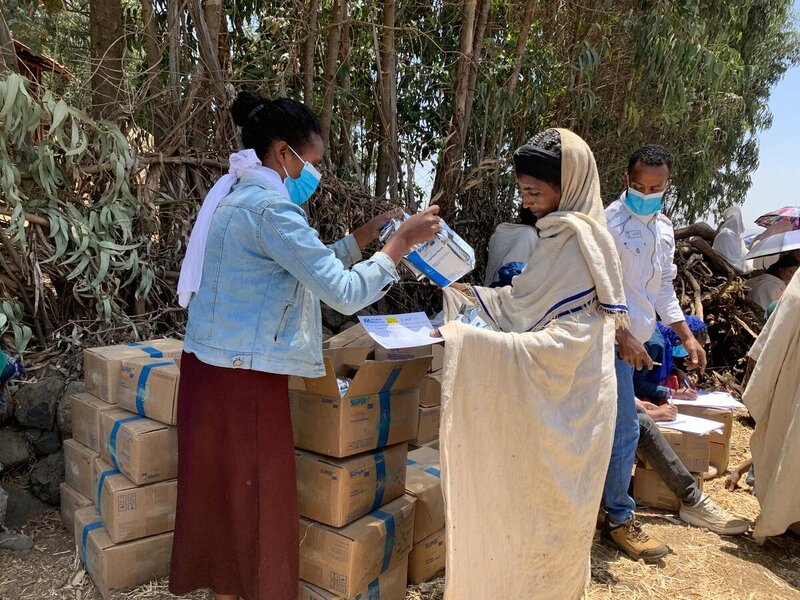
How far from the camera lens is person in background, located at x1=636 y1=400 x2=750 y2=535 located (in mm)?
2885

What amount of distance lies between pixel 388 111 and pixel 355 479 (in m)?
2.89

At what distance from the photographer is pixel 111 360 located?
247 cm

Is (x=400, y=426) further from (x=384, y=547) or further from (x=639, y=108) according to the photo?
(x=639, y=108)

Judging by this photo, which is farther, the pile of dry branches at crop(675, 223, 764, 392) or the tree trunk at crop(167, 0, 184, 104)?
the pile of dry branches at crop(675, 223, 764, 392)

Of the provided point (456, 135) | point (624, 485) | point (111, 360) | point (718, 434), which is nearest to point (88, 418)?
point (111, 360)

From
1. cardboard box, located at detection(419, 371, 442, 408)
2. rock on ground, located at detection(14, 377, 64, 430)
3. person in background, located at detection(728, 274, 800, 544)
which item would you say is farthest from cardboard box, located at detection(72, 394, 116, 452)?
person in background, located at detection(728, 274, 800, 544)

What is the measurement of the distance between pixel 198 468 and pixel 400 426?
0.74 metres

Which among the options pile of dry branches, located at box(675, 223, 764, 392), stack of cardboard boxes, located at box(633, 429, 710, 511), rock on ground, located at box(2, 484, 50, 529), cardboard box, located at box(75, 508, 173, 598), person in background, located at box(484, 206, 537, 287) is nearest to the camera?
cardboard box, located at box(75, 508, 173, 598)

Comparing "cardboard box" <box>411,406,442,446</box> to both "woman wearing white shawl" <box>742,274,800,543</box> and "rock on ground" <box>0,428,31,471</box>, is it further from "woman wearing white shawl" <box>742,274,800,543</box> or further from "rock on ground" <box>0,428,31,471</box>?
"rock on ground" <box>0,428,31,471</box>

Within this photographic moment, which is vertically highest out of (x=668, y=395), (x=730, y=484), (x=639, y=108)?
(x=639, y=108)

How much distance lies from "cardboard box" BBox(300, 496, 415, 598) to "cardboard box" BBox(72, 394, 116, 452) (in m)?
1.02

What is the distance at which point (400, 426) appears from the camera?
2262mm

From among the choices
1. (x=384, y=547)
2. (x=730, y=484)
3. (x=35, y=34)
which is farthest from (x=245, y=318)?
(x=35, y=34)

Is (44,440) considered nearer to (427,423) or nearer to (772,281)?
(427,423)
